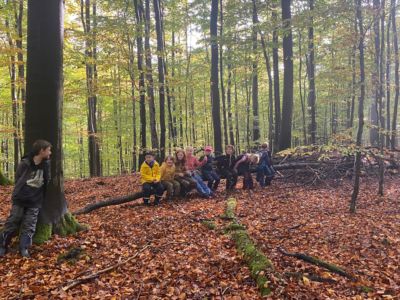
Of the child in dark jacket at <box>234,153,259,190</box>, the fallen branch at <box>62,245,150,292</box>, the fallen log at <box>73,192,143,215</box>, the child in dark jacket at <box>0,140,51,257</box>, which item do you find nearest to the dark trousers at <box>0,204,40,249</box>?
the child in dark jacket at <box>0,140,51,257</box>

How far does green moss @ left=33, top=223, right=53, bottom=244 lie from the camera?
5.51 m

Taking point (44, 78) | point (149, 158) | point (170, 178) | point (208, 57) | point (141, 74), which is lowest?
point (170, 178)

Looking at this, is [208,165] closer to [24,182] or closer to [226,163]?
[226,163]

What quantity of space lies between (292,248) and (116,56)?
467 inches

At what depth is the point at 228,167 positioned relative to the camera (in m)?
11.0

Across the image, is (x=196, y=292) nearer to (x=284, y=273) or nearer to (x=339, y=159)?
(x=284, y=273)

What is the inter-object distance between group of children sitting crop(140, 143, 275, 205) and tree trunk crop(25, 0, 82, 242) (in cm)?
350

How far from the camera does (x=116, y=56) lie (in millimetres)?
14461

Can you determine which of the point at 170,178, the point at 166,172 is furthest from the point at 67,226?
the point at 170,178

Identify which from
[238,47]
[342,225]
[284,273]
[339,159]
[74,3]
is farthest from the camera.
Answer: [74,3]

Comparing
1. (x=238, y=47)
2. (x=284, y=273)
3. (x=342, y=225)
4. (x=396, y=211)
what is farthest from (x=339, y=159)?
(x=284, y=273)

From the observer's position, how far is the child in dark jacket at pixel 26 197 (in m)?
5.16

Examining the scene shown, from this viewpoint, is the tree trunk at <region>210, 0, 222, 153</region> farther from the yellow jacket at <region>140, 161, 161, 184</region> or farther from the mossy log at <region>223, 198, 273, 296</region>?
the mossy log at <region>223, 198, 273, 296</region>

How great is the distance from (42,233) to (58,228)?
Result: 0.33 metres
